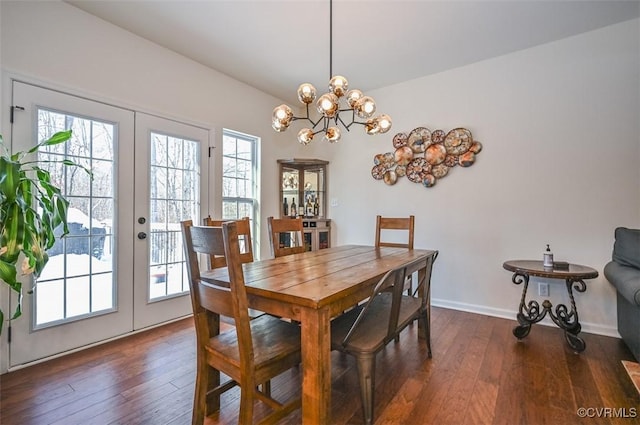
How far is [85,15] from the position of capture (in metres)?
2.40

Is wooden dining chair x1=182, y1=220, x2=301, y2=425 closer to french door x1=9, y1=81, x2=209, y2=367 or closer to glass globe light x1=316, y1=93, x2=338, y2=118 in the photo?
glass globe light x1=316, y1=93, x2=338, y2=118

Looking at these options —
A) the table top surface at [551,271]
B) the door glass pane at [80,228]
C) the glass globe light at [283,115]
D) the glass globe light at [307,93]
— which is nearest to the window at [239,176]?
the door glass pane at [80,228]

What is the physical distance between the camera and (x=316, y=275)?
1.67m

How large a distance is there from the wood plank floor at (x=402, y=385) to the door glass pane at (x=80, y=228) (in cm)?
40

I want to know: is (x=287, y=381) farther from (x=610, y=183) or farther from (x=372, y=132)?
(x=610, y=183)

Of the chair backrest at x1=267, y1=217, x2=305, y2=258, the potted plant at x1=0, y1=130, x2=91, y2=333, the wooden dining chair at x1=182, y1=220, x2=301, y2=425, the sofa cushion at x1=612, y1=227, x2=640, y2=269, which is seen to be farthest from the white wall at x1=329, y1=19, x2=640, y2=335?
the potted plant at x1=0, y1=130, x2=91, y2=333

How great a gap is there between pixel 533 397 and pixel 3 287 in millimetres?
3436

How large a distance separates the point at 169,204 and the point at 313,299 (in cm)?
234

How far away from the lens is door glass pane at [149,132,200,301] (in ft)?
9.45

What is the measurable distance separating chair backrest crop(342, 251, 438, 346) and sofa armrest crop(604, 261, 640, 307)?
1.20 metres

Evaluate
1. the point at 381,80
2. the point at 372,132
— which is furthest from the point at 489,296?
the point at 381,80

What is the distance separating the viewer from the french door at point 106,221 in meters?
2.19

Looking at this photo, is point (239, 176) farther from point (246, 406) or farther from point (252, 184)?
point (246, 406)

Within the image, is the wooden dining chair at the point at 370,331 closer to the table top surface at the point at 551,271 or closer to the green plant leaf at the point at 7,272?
the table top surface at the point at 551,271
